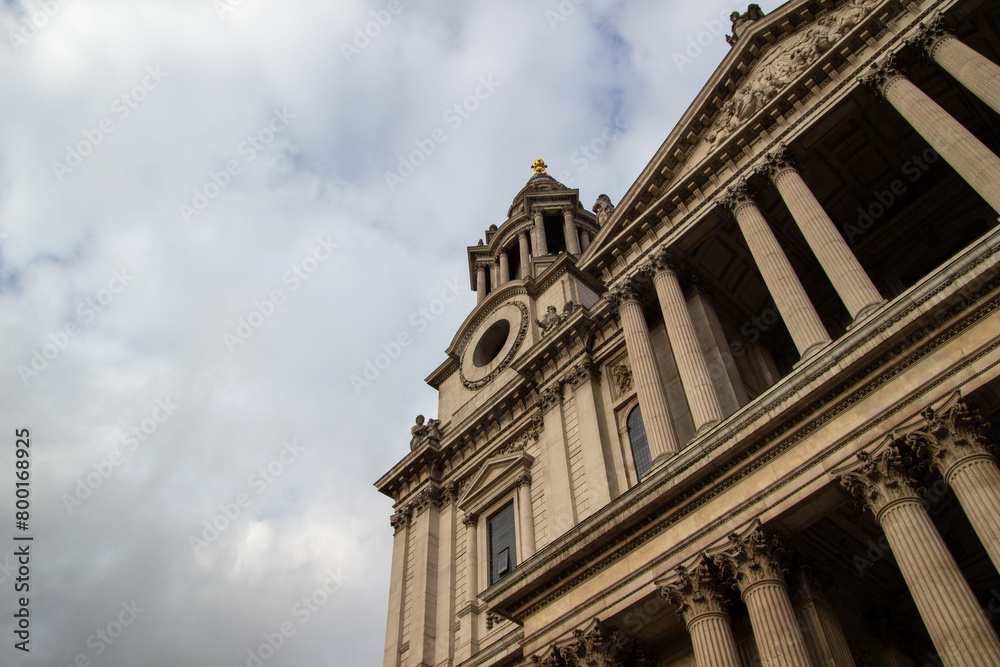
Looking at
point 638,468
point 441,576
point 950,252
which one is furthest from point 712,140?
point 441,576

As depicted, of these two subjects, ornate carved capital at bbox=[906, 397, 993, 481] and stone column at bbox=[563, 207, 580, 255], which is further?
stone column at bbox=[563, 207, 580, 255]

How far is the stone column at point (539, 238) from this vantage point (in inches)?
1674

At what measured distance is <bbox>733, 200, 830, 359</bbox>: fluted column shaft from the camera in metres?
17.5

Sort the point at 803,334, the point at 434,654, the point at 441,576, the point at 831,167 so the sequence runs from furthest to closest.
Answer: the point at 441,576
the point at 434,654
the point at 831,167
the point at 803,334

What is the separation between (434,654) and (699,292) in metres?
14.9

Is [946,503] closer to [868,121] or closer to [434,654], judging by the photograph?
[868,121]

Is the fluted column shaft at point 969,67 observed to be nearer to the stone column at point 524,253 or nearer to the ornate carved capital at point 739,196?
the ornate carved capital at point 739,196

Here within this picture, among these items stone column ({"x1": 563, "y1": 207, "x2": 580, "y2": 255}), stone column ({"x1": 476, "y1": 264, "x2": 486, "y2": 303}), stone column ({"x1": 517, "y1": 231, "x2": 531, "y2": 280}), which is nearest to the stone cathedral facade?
stone column ({"x1": 517, "y1": 231, "x2": 531, "y2": 280})

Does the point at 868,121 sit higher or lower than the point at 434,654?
higher

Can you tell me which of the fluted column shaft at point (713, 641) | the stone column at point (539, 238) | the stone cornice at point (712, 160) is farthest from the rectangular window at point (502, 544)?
the stone column at point (539, 238)

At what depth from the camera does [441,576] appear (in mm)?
28062

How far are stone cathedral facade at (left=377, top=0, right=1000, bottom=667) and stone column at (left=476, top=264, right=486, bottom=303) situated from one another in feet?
37.7

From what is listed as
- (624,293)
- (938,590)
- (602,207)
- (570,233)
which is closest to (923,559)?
(938,590)

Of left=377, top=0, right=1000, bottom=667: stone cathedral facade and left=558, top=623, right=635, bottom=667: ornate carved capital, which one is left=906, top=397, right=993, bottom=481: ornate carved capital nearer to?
left=377, top=0, right=1000, bottom=667: stone cathedral facade
